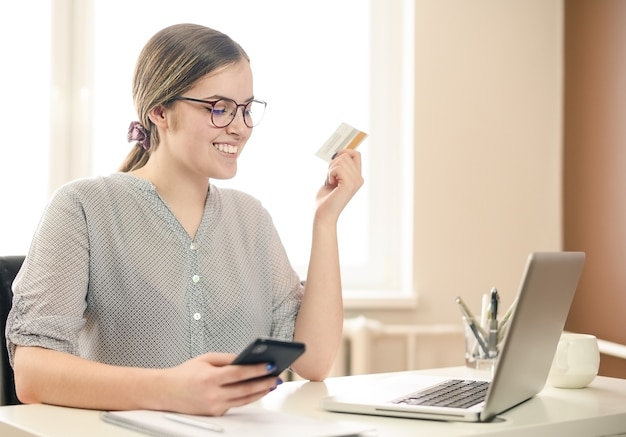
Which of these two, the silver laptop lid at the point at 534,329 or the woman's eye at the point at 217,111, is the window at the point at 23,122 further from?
the silver laptop lid at the point at 534,329

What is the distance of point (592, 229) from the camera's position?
3.07m

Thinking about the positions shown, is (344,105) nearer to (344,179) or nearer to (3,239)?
(3,239)

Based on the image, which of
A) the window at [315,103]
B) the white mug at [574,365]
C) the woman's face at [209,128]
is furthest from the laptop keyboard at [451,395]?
the window at [315,103]

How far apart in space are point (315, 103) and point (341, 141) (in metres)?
1.46

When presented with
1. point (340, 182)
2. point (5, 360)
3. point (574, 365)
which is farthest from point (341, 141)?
point (5, 360)

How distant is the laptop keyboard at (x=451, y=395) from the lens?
4.09 ft

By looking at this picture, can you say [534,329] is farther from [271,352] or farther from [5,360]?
[5,360]

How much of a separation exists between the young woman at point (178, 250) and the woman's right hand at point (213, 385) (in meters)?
0.28

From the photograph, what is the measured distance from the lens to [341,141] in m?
1.73

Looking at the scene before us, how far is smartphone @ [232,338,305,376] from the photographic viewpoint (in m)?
1.04

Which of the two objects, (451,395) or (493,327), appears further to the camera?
(493,327)

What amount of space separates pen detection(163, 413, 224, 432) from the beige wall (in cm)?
196

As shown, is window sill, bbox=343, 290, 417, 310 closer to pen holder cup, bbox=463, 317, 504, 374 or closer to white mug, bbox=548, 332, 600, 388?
pen holder cup, bbox=463, 317, 504, 374

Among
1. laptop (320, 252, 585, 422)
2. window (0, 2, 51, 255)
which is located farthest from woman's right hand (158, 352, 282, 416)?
window (0, 2, 51, 255)
